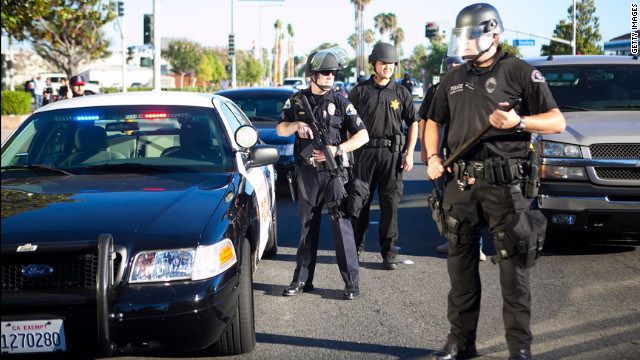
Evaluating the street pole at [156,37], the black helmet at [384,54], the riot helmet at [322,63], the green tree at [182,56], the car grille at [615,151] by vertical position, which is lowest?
the car grille at [615,151]

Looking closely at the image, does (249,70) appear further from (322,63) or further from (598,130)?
(322,63)

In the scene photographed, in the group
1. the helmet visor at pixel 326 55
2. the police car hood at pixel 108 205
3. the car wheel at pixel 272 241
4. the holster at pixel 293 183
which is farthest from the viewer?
the car wheel at pixel 272 241

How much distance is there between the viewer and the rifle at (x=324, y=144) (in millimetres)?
5406

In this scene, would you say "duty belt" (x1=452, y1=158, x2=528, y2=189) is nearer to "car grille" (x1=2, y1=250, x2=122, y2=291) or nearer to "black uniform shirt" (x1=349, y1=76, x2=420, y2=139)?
"car grille" (x1=2, y1=250, x2=122, y2=291)

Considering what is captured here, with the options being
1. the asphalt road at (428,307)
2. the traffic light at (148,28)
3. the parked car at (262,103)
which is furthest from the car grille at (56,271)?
the traffic light at (148,28)

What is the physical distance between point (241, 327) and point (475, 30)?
2.12 metres

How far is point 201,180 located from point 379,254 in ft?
9.78

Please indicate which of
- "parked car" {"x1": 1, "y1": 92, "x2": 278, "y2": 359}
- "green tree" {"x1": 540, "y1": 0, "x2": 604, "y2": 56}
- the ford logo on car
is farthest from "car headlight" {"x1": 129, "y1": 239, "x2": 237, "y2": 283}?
"green tree" {"x1": 540, "y1": 0, "x2": 604, "y2": 56}

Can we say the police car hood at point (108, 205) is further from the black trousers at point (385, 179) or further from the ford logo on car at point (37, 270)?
the black trousers at point (385, 179)

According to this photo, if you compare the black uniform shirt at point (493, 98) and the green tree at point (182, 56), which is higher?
the green tree at point (182, 56)

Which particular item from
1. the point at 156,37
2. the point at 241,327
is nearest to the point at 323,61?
the point at 241,327

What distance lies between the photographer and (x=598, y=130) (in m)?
6.43

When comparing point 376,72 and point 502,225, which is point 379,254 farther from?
point 502,225

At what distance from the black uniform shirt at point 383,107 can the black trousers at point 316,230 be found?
1.09 metres
